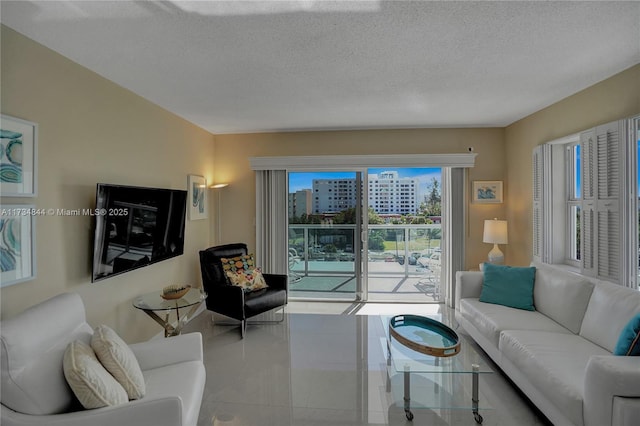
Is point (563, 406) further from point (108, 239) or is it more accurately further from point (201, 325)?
point (201, 325)

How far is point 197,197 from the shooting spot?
4.24 meters

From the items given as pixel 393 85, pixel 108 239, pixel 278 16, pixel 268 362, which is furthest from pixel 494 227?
pixel 108 239

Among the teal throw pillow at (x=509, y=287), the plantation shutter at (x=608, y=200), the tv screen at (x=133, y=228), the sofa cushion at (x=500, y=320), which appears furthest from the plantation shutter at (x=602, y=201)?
the tv screen at (x=133, y=228)

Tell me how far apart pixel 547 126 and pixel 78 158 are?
15.3 feet

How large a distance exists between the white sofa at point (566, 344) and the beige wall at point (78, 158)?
3.31m

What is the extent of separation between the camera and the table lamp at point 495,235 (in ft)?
13.2

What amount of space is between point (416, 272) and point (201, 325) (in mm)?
3350

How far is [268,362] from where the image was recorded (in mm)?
2967

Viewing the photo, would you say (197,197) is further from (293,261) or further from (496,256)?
(496,256)

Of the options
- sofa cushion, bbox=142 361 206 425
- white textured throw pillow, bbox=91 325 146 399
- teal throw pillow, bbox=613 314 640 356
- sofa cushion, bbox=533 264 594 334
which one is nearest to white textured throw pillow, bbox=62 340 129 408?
white textured throw pillow, bbox=91 325 146 399

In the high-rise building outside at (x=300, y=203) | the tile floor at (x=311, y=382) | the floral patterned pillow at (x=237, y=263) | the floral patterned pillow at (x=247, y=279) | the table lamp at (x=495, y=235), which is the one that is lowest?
the tile floor at (x=311, y=382)

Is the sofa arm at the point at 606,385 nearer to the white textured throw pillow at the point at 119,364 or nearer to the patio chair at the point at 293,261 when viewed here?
the white textured throw pillow at the point at 119,364

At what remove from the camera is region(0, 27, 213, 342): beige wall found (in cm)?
199

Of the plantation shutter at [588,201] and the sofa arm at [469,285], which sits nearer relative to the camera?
the plantation shutter at [588,201]
